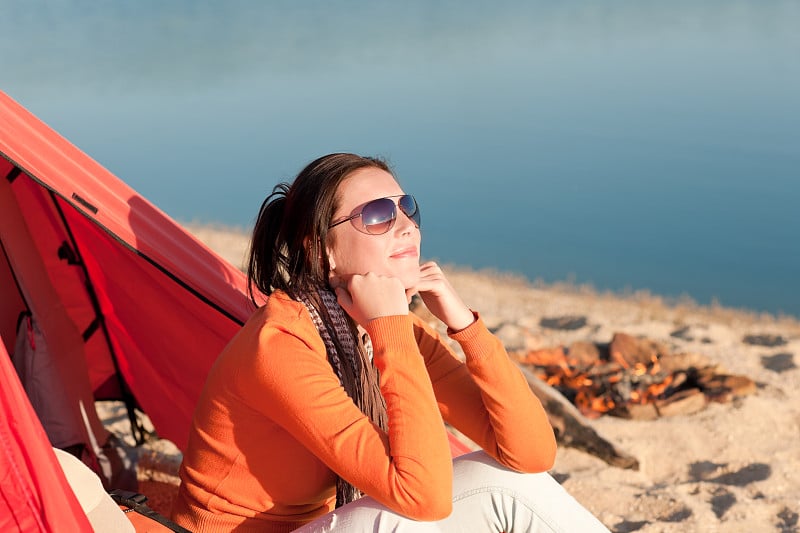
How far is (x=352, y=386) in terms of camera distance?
2.23 meters

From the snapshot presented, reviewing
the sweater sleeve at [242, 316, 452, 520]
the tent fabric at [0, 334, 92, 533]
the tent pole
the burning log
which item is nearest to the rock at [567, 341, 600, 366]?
the burning log

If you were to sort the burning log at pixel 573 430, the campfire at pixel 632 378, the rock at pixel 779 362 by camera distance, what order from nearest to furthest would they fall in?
the burning log at pixel 573 430
the campfire at pixel 632 378
the rock at pixel 779 362

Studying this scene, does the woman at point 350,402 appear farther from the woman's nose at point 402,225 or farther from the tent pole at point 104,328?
the tent pole at point 104,328

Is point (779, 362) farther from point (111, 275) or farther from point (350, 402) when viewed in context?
point (350, 402)

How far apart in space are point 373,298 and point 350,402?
259 mm

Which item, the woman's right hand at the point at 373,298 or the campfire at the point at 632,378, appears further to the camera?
the campfire at the point at 632,378

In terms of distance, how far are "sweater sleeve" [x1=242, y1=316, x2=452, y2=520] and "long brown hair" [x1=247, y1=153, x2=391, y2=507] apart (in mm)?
161

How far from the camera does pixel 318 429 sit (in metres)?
1.96

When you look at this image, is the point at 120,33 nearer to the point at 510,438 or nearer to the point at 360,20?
the point at 360,20

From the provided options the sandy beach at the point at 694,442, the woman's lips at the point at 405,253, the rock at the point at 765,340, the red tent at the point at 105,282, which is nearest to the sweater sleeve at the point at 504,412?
the woman's lips at the point at 405,253

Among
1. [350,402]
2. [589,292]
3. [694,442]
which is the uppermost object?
[350,402]

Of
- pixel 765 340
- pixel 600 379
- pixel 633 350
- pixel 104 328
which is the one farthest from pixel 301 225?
pixel 765 340

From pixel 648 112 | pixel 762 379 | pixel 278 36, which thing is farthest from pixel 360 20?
pixel 762 379

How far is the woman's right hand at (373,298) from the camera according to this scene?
2.13 meters
